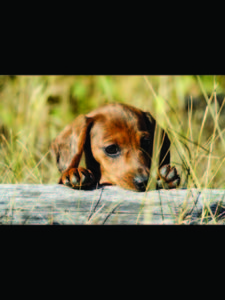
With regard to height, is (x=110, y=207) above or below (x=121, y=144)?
below

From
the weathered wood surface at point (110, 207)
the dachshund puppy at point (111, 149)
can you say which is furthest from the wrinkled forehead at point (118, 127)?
the weathered wood surface at point (110, 207)

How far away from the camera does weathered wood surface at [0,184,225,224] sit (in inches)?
107

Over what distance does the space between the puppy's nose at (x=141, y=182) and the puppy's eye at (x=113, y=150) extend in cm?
40

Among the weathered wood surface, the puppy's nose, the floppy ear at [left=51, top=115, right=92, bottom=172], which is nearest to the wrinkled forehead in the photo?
the floppy ear at [left=51, top=115, right=92, bottom=172]

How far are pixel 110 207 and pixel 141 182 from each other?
538 millimetres

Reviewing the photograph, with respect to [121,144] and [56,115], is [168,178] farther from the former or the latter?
[56,115]

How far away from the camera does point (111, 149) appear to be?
356cm

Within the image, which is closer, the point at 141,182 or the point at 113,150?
the point at 141,182

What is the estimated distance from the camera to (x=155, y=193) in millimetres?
2926

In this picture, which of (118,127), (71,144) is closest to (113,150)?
(118,127)

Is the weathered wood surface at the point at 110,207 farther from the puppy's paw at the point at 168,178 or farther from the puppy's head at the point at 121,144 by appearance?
the puppy's head at the point at 121,144

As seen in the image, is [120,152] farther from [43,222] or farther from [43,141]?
[43,141]

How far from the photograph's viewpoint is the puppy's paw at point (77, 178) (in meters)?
3.15

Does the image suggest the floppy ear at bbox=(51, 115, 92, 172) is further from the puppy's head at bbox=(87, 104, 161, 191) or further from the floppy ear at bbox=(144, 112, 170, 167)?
the floppy ear at bbox=(144, 112, 170, 167)
